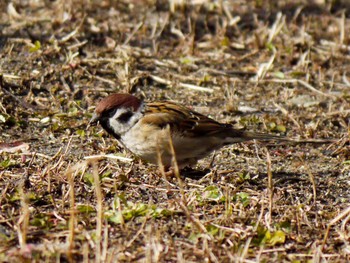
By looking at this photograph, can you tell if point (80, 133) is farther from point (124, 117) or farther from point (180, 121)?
point (180, 121)

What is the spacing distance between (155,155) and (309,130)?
1648mm

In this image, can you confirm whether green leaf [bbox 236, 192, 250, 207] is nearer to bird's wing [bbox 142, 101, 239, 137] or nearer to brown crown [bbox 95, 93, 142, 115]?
bird's wing [bbox 142, 101, 239, 137]

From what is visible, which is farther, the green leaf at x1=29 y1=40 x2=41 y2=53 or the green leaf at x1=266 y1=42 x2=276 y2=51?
the green leaf at x1=266 y1=42 x2=276 y2=51

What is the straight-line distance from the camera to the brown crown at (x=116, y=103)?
5664mm

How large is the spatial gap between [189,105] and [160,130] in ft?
4.76

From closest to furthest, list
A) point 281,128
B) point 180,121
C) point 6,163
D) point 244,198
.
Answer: point 244,198 → point 6,163 → point 180,121 → point 281,128

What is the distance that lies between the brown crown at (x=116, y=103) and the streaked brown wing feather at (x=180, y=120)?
4.5 inches

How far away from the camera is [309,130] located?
6.61 m

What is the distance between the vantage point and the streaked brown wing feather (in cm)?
574

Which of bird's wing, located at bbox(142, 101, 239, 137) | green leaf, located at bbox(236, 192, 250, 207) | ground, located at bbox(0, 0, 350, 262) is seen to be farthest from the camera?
bird's wing, located at bbox(142, 101, 239, 137)

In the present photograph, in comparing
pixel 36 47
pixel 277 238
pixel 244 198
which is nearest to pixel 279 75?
pixel 36 47

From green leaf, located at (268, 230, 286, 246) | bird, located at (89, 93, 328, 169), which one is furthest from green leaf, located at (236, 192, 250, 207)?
bird, located at (89, 93, 328, 169)

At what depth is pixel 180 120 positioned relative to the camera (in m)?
5.82

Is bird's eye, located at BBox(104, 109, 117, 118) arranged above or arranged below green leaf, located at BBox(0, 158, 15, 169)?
above
